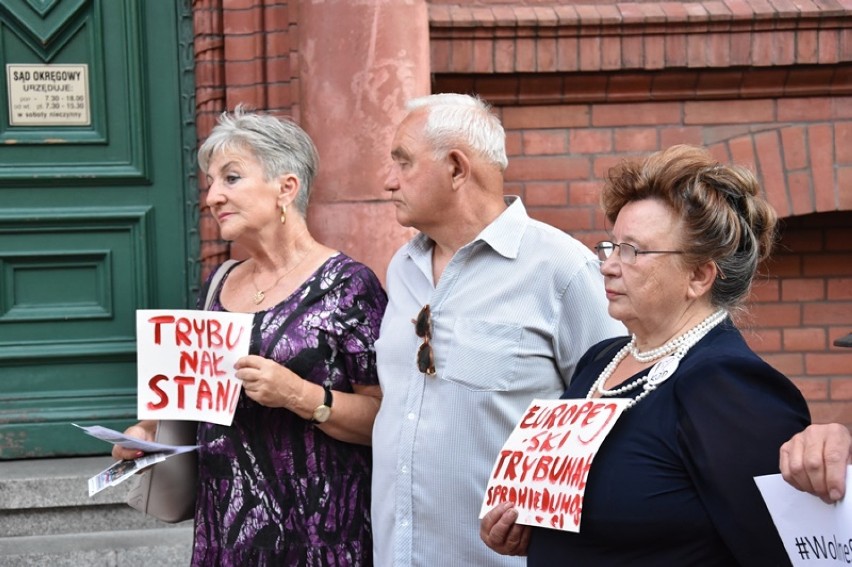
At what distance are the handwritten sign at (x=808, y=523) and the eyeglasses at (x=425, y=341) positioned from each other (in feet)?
3.74

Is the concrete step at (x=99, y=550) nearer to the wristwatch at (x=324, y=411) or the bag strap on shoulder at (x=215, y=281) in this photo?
the bag strap on shoulder at (x=215, y=281)

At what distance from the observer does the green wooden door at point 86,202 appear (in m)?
4.95

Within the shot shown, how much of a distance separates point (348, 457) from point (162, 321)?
24.7 inches

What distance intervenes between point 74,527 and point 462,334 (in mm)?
2371

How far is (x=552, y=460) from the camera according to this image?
2.44m

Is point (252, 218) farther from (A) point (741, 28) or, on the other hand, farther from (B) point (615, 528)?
(A) point (741, 28)

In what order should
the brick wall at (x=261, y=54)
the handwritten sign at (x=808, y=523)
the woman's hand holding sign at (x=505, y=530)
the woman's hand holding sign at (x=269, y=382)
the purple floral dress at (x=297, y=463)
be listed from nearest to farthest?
the handwritten sign at (x=808, y=523) < the woman's hand holding sign at (x=505, y=530) < the woman's hand holding sign at (x=269, y=382) < the purple floral dress at (x=297, y=463) < the brick wall at (x=261, y=54)

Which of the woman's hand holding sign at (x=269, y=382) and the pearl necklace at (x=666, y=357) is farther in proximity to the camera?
the woman's hand holding sign at (x=269, y=382)

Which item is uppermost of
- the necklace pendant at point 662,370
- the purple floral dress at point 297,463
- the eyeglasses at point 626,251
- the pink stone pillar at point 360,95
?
the pink stone pillar at point 360,95

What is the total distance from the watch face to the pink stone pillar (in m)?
1.40

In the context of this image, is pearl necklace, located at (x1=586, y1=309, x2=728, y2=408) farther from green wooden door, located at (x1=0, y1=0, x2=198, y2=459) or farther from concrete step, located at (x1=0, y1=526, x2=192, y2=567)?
green wooden door, located at (x1=0, y1=0, x2=198, y2=459)

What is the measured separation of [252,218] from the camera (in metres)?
3.42

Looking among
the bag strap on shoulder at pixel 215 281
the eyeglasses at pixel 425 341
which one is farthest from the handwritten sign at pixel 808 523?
the bag strap on shoulder at pixel 215 281

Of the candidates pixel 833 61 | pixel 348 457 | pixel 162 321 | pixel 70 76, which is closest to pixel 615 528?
pixel 348 457
